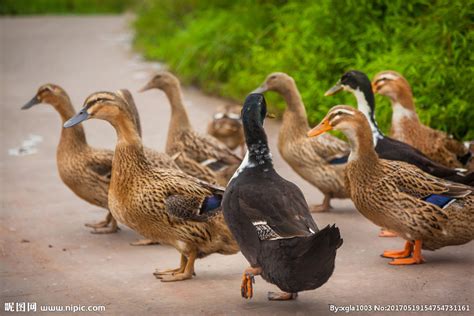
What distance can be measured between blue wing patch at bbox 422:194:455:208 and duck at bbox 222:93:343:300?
3.85ft

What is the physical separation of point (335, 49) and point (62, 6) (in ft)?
47.7

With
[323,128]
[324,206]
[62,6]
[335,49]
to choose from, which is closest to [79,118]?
[323,128]

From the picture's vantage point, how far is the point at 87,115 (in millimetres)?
6223

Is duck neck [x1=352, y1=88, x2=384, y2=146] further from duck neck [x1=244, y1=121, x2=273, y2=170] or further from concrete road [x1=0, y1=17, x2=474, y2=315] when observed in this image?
duck neck [x1=244, y1=121, x2=273, y2=170]

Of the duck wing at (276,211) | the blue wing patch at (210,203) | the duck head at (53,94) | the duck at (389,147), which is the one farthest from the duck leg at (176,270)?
the duck head at (53,94)

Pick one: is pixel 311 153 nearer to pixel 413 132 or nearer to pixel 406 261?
pixel 413 132

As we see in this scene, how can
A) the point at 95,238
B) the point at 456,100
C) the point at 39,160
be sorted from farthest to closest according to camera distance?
the point at 39,160
the point at 456,100
the point at 95,238

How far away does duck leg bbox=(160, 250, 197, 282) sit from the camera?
5.62 metres

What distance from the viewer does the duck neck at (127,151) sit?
5.99 metres

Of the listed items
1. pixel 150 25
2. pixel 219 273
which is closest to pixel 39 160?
pixel 219 273

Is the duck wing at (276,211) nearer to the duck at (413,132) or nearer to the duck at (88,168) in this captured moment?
the duck at (88,168)

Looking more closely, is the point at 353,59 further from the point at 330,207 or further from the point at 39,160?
the point at 39,160

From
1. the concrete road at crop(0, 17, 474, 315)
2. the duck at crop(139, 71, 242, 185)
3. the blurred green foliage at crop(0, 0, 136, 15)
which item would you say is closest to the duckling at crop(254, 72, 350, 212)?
the concrete road at crop(0, 17, 474, 315)

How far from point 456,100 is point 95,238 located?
370 cm
